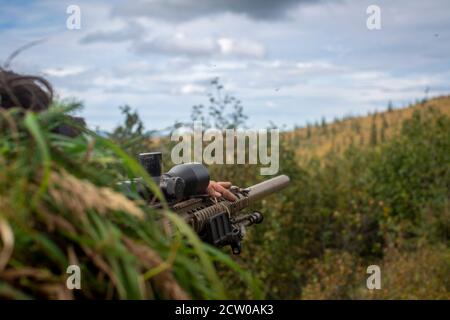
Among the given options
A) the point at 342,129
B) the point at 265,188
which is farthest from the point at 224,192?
the point at 342,129

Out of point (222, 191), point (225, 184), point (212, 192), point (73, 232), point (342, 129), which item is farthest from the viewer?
point (342, 129)

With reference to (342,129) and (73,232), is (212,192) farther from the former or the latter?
(342,129)

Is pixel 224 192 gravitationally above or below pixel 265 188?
above

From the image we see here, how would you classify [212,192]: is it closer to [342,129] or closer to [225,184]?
[225,184]

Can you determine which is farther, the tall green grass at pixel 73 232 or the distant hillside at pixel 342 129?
the distant hillside at pixel 342 129

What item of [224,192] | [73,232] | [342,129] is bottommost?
[342,129]

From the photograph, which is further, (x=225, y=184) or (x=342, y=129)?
(x=342, y=129)

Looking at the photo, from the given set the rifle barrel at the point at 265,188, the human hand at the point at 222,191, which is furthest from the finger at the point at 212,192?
the rifle barrel at the point at 265,188

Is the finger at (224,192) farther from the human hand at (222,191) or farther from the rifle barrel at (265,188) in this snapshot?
the rifle barrel at (265,188)

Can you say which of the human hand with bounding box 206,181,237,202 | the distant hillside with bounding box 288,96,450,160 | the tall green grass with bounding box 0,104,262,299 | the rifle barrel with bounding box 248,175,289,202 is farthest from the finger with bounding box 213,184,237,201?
the distant hillside with bounding box 288,96,450,160

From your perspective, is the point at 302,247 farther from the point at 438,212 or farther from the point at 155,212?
the point at 155,212

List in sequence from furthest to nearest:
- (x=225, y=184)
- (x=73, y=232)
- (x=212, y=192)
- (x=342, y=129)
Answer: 1. (x=342, y=129)
2. (x=225, y=184)
3. (x=212, y=192)
4. (x=73, y=232)

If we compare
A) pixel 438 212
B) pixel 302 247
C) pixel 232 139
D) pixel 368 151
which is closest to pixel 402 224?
pixel 438 212
